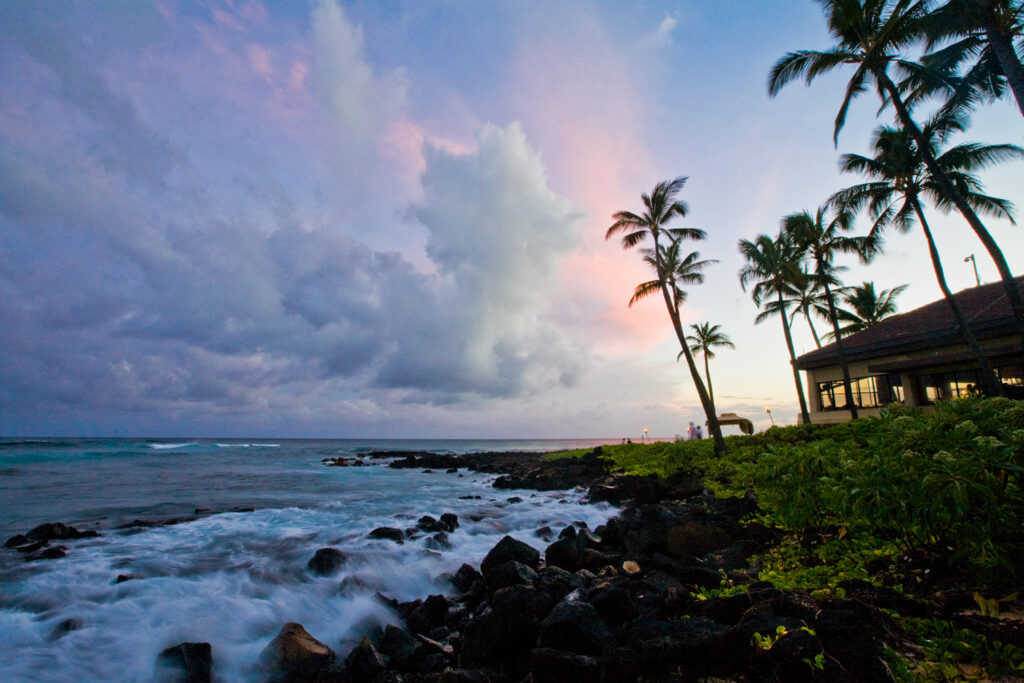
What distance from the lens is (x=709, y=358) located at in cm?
4097

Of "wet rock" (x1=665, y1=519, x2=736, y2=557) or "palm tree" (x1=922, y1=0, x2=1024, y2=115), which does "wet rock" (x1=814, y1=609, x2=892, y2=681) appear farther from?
"palm tree" (x1=922, y1=0, x2=1024, y2=115)

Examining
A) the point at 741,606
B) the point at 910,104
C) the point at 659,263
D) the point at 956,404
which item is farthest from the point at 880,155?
the point at 741,606

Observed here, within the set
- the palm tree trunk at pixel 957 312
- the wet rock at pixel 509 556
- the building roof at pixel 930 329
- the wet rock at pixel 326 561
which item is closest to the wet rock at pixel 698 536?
the wet rock at pixel 509 556

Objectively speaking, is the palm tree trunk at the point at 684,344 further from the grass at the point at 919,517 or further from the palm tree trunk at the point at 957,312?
the grass at the point at 919,517

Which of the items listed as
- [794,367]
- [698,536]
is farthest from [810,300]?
[698,536]

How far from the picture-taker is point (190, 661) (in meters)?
4.63

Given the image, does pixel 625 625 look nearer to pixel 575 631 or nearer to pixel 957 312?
pixel 575 631

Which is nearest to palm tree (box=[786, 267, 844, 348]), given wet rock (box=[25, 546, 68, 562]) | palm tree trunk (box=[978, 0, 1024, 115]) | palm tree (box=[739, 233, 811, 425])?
palm tree (box=[739, 233, 811, 425])

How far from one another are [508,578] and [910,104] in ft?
70.2

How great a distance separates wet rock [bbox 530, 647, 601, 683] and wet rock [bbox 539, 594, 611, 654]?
0.74 ft

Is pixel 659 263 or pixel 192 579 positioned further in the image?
pixel 659 263

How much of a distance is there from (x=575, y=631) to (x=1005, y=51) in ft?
56.3

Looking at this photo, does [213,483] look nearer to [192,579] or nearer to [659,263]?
[192,579]

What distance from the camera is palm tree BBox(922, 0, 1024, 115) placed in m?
11.3
